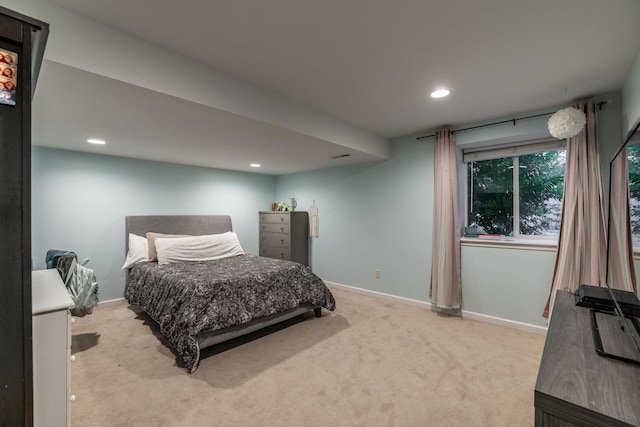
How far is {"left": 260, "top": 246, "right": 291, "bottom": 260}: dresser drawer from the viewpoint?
4.79 meters

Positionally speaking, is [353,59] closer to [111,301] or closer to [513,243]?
[513,243]

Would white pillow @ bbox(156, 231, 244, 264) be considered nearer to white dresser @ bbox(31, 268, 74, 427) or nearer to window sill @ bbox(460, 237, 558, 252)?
white dresser @ bbox(31, 268, 74, 427)

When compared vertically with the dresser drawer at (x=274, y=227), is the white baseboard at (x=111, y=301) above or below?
below

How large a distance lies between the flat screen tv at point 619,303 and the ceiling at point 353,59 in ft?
2.53

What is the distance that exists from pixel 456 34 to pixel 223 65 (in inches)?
60.0

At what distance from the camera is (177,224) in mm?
4227

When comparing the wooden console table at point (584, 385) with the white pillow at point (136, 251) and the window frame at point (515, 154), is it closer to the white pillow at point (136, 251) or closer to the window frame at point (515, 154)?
the window frame at point (515, 154)

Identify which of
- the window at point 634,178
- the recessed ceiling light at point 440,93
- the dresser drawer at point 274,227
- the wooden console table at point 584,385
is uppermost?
the recessed ceiling light at point 440,93

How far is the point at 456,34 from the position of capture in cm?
164

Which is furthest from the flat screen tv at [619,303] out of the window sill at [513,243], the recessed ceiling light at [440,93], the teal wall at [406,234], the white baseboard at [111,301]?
the white baseboard at [111,301]

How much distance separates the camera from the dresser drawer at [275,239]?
4824 mm

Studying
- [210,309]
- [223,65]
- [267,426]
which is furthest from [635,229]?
[210,309]

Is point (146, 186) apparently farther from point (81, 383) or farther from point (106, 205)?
point (81, 383)

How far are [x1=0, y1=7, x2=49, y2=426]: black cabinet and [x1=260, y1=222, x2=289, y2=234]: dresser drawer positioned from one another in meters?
3.86
